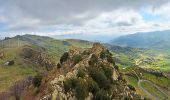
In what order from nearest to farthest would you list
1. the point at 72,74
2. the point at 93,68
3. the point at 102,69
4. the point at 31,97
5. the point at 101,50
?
the point at 72,74
the point at 31,97
the point at 93,68
the point at 102,69
the point at 101,50

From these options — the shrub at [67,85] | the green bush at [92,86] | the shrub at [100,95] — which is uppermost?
the shrub at [67,85]

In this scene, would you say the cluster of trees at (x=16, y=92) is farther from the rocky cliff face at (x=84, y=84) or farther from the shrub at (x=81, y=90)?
the shrub at (x=81, y=90)

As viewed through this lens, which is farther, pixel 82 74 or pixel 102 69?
pixel 102 69

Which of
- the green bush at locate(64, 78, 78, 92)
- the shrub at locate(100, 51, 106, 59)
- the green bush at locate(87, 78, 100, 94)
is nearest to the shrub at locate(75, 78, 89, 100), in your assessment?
the green bush at locate(64, 78, 78, 92)

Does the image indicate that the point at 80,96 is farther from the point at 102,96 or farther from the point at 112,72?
the point at 112,72

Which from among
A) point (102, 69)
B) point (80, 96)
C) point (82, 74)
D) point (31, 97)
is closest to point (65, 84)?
point (80, 96)

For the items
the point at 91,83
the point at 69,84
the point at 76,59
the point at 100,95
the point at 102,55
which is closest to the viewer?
the point at 69,84

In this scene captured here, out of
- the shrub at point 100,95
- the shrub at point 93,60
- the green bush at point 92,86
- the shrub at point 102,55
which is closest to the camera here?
the shrub at point 100,95

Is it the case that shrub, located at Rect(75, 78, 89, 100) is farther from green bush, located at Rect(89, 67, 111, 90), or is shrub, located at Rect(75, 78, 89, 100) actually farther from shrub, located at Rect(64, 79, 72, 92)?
green bush, located at Rect(89, 67, 111, 90)

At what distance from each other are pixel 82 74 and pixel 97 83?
26.0ft

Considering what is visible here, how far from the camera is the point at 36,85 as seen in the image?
88.9 metres

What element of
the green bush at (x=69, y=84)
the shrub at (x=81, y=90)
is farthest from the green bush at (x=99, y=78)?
the green bush at (x=69, y=84)

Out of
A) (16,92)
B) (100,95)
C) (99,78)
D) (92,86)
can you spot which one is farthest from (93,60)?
(16,92)

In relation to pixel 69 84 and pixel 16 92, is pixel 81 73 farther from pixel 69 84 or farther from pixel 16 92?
pixel 16 92
